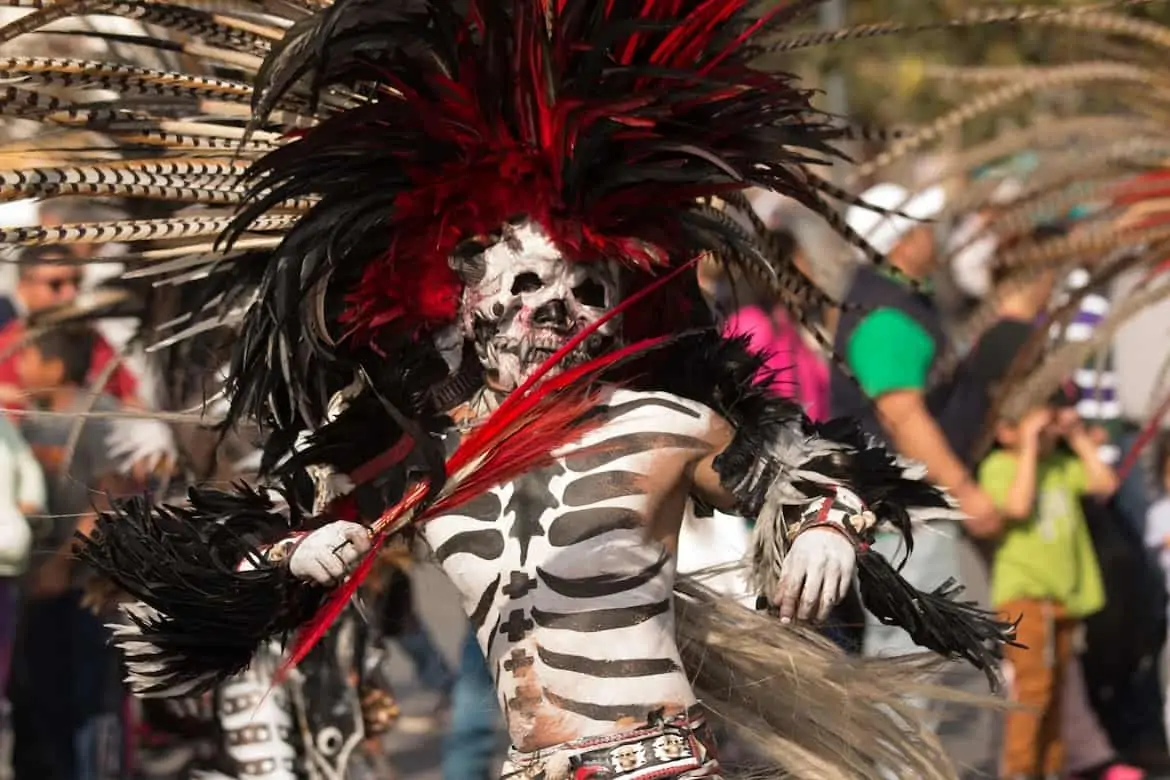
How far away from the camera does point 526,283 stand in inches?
143

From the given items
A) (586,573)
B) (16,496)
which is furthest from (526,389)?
(16,496)

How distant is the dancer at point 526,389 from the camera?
3539 mm

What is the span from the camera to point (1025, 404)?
20.4 ft

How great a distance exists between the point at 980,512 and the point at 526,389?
3305 millimetres

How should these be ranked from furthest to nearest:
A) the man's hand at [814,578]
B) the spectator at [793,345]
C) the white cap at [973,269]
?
1. the white cap at [973,269]
2. the spectator at [793,345]
3. the man's hand at [814,578]

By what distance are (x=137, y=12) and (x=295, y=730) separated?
2.22m

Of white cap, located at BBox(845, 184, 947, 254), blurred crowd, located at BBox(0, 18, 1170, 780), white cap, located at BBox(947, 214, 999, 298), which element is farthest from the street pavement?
white cap, located at BBox(947, 214, 999, 298)

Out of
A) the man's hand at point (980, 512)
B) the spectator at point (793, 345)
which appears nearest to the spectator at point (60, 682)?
the spectator at point (793, 345)

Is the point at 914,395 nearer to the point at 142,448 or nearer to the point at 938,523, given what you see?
the point at 938,523

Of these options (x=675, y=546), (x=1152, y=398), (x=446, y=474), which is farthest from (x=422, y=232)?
(x=1152, y=398)

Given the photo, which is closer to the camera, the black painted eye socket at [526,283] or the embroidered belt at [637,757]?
the embroidered belt at [637,757]

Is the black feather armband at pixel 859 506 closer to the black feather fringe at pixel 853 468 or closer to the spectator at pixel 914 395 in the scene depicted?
the black feather fringe at pixel 853 468

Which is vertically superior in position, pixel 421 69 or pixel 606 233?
pixel 421 69

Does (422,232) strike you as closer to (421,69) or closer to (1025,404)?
(421,69)
